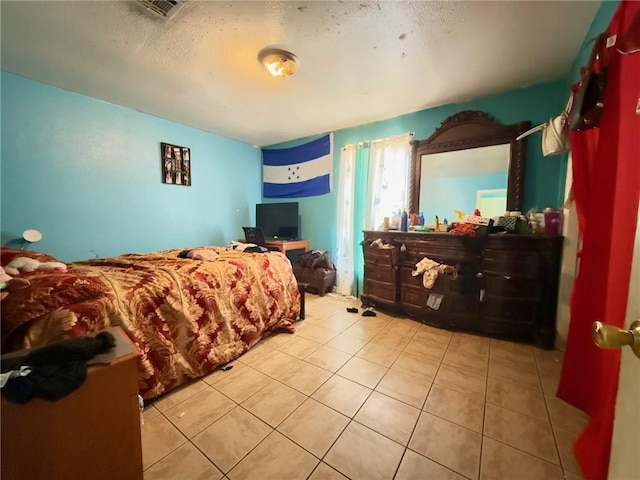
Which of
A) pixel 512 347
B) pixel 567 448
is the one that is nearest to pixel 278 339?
pixel 567 448

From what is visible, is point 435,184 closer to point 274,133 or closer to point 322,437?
point 274,133

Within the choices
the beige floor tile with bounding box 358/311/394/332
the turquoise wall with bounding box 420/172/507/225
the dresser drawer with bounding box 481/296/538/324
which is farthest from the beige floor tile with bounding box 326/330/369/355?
the turquoise wall with bounding box 420/172/507/225

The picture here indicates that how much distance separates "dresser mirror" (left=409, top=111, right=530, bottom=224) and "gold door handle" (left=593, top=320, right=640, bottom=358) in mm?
2429

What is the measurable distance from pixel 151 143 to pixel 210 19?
1.98 meters

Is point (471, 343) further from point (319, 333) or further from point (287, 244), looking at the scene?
point (287, 244)

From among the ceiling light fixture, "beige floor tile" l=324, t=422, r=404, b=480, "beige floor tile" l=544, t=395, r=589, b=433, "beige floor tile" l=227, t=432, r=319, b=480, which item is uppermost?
the ceiling light fixture

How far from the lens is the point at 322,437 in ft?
4.10

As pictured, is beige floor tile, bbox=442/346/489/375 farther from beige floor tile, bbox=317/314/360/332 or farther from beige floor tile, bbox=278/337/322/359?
beige floor tile, bbox=278/337/322/359

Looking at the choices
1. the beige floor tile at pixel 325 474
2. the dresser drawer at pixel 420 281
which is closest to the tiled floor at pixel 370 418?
the beige floor tile at pixel 325 474

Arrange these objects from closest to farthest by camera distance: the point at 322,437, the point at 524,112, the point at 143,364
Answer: the point at 322,437 < the point at 143,364 < the point at 524,112

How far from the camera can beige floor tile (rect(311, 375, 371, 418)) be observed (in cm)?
145

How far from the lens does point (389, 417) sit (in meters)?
1.37

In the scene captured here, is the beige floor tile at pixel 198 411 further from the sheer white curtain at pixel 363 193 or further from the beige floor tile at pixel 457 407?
the sheer white curtain at pixel 363 193

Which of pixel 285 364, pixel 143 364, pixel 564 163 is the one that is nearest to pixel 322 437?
pixel 285 364
